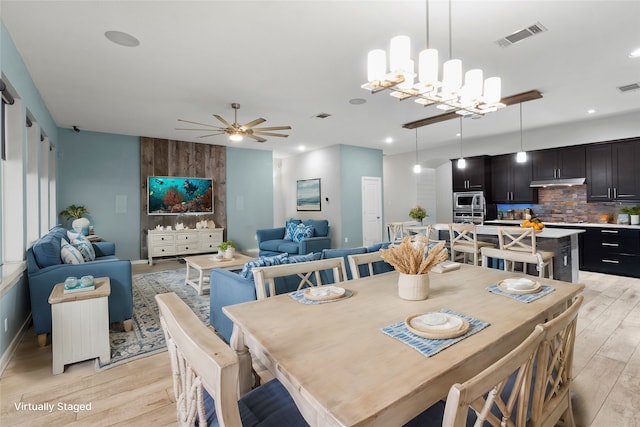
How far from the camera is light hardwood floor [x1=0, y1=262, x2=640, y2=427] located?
1942mm

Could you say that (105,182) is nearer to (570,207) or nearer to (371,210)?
(371,210)

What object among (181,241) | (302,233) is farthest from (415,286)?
(181,241)

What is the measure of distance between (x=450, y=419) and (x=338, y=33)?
115 inches

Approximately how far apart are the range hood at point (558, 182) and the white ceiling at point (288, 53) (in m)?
1.22

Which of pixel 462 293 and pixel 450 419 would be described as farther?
pixel 462 293

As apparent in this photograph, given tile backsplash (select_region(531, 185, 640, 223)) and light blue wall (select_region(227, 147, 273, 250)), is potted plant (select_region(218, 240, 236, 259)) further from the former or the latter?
tile backsplash (select_region(531, 185, 640, 223))

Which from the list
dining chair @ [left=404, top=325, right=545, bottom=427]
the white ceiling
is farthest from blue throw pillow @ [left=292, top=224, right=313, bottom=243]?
dining chair @ [left=404, top=325, right=545, bottom=427]

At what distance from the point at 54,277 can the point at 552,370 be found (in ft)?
12.4

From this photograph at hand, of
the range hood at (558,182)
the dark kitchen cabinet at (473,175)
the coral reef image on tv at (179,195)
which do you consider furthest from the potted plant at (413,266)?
the coral reef image on tv at (179,195)

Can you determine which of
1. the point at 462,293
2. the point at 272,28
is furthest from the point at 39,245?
the point at 462,293

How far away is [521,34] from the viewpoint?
284 cm

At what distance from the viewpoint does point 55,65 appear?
3.45m

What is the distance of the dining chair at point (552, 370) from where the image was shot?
40.9 inches

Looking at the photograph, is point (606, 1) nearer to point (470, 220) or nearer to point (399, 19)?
point (399, 19)
